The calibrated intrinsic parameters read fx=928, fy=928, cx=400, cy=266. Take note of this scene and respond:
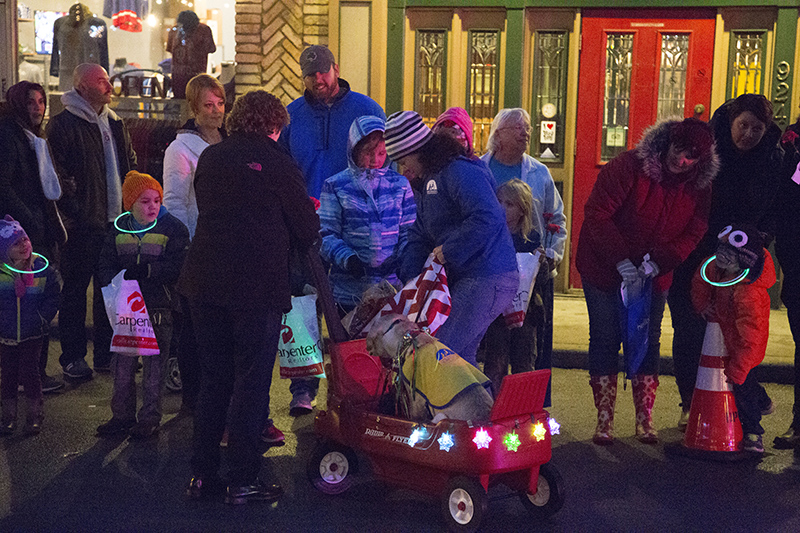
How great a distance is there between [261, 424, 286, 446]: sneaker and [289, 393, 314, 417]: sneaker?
0.56 metres

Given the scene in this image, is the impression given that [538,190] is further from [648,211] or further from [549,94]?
[549,94]

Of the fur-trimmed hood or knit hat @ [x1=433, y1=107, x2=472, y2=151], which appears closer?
the fur-trimmed hood

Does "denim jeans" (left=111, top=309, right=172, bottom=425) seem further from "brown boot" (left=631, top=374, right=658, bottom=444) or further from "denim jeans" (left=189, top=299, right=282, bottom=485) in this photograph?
"brown boot" (left=631, top=374, right=658, bottom=444)

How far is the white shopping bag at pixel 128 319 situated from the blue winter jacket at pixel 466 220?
1944 millimetres

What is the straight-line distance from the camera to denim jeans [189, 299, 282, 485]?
4402 mm

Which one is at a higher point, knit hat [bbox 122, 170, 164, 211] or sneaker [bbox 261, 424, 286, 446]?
knit hat [bbox 122, 170, 164, 211]

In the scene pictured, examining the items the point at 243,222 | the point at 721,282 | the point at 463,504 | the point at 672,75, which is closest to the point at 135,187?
the point at 243,222

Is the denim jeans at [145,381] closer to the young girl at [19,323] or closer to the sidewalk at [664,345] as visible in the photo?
the young girl at [19,323]

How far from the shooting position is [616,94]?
9.66m

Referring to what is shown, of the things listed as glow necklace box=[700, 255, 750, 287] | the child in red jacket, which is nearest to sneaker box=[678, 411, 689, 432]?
the child in red jacket

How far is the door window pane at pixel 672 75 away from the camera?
31.2 feet

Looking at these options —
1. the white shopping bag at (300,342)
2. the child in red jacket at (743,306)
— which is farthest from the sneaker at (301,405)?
the child in red jacket at (743,306)

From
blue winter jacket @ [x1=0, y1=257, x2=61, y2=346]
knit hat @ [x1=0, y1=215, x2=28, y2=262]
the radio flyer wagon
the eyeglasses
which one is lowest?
the radio flyer wagon

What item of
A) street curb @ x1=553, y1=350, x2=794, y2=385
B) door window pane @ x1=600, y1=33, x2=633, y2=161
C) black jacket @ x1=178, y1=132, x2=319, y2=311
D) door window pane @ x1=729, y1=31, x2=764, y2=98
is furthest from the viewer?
door window pane @ x1=600, y1=33, x2=633, y2=161
